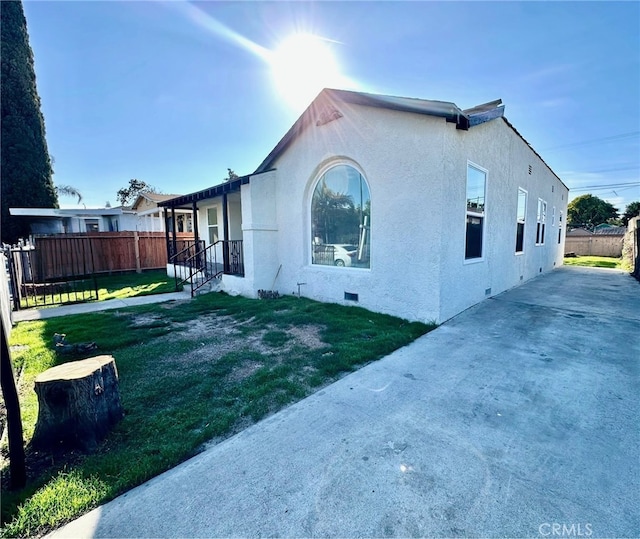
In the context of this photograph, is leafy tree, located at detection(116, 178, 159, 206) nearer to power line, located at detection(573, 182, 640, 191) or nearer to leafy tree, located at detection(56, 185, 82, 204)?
leafy tree, located at detection(56, 185, 82, 204)

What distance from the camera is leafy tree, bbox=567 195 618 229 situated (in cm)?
4672

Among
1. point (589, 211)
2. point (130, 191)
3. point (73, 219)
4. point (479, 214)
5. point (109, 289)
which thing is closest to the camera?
point (479, 214)

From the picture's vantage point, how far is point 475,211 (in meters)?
6.92

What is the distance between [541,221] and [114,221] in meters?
24.6

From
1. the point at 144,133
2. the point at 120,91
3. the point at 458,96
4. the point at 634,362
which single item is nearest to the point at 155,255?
the point at 144,133

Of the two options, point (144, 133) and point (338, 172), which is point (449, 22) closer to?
point (338, 172)

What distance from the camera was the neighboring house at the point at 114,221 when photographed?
17.2 metres

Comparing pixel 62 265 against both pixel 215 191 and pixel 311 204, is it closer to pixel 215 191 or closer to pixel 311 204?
pixel 215 191

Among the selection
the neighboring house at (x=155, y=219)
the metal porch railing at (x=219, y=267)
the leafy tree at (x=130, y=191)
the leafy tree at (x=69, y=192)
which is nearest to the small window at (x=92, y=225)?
the neighboring house at (x=155, y=219)

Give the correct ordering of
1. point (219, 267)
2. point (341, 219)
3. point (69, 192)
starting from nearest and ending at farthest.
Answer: point (341, 219) < point (219, 267) < point (69, 192)

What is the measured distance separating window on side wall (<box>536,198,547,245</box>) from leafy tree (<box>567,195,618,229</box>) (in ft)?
145

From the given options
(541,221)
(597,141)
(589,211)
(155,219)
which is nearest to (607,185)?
(597,141)

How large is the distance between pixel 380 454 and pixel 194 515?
54.5 inches

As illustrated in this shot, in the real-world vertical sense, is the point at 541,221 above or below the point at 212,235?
above
